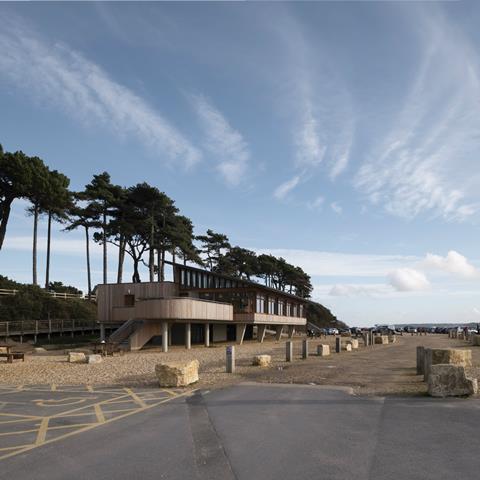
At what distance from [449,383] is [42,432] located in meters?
9.01

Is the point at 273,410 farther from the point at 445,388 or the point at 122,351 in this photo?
the point at 122,351

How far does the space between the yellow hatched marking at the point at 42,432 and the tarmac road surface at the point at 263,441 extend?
0.24 feet

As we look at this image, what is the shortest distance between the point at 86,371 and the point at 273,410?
12.3m

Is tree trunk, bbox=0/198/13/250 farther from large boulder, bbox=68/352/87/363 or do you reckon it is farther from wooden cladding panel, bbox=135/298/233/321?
large boulder, bbox=68/352/87/363

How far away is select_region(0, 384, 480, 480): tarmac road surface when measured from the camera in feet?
21.4

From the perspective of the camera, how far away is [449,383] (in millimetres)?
12328

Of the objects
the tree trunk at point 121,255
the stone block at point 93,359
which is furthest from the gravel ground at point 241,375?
the tree trunk at point 121,255

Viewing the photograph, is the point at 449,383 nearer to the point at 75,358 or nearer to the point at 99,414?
the point at 99,414

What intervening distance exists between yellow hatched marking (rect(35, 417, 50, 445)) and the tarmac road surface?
72mm

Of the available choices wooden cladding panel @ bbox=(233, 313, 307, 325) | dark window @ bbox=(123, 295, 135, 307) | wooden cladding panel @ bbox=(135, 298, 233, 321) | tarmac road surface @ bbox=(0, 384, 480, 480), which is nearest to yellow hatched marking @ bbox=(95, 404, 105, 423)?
tarmac road surface @ bbox=(0, 384, 480, 480)

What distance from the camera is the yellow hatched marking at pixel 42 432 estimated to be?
27.0 feet

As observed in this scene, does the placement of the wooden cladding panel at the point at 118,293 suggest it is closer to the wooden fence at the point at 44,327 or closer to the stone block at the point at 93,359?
the wooden fence at the point at 44,327

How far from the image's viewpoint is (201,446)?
7.82 m

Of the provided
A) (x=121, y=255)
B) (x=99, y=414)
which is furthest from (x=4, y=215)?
(x=99, y=414)
